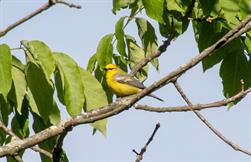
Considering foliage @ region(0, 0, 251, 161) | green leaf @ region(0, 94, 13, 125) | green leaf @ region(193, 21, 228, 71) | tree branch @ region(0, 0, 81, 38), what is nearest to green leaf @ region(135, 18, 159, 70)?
foliage @ region(0, 0, 251, 161)

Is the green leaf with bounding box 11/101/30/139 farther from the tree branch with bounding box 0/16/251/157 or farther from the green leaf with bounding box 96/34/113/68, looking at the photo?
the green leaf with bounding box 96/34/113/68

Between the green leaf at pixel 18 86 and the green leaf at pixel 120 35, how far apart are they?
2.49 ft

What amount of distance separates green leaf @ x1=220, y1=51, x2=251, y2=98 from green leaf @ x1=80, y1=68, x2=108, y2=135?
804mm

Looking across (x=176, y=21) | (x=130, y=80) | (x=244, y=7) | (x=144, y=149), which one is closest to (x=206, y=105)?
(x=144, y=149)

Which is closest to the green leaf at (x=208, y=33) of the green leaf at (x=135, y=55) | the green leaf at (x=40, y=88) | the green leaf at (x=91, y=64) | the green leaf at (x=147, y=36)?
the green leaf at (x=147, y=36)

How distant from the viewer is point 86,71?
12.7 ft

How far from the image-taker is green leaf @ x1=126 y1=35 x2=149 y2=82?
14.2ft

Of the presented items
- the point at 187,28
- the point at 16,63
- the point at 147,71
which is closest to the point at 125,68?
the point at 147,71

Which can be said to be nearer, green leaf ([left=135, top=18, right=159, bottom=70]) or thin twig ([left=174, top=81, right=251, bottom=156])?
thin twig ([left=174, top=81, right=251, bottom=156])

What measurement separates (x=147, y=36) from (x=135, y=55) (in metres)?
0.17

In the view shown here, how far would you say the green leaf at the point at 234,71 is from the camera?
4023 millimetres

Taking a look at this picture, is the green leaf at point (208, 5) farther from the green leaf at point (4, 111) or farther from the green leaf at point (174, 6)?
the green leaf at point (4, 111)

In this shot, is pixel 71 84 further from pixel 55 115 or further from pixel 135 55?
pixel 135 55

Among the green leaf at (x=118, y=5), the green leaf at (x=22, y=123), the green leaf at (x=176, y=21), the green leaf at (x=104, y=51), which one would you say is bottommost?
the green leaf at (x=22, y=123)
